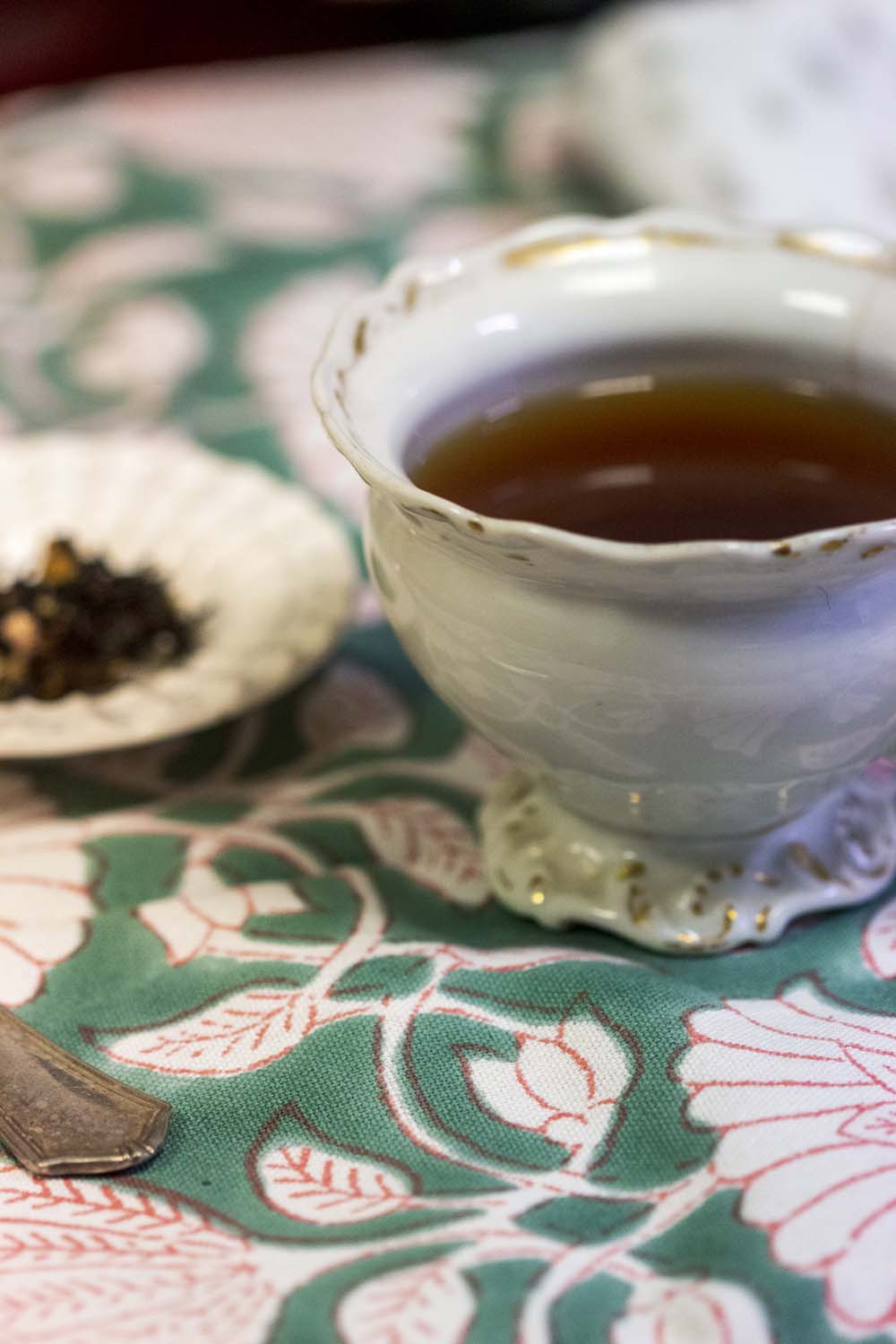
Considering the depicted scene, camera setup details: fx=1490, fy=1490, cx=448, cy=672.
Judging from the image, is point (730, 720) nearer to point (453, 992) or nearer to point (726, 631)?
point (726, 631)

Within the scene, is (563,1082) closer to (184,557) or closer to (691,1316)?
(691,1316)

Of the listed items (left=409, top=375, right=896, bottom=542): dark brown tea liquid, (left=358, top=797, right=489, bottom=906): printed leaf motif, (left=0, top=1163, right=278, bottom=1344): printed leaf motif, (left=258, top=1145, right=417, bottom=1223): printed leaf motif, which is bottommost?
(left=358, top=797, right=489, bottom=906): printed leaf motif

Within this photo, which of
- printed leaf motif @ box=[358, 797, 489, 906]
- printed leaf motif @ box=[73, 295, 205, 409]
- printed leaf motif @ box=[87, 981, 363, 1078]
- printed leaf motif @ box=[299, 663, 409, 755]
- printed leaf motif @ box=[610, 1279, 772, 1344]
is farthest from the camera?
printed leaf motif @ box=[73, 295, 205, 409]

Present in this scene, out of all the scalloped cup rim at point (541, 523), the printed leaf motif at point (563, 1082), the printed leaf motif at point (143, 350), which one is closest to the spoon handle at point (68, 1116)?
the printed leaf motif at point (563, 1082)

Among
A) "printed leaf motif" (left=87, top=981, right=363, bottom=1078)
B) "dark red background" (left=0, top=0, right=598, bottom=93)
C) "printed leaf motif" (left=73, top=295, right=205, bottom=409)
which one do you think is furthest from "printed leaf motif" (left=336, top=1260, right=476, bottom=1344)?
"dark red background" (left=0, top=0, right=598, bottom=93)

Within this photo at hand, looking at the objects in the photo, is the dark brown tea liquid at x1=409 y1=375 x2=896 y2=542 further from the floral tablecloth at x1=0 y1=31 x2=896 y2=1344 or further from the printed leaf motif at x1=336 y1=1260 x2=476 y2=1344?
the printed leaf motif at x1=336 y1=1260 x2=476 y2=1344

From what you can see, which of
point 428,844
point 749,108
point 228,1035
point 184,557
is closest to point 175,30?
point 749,108
